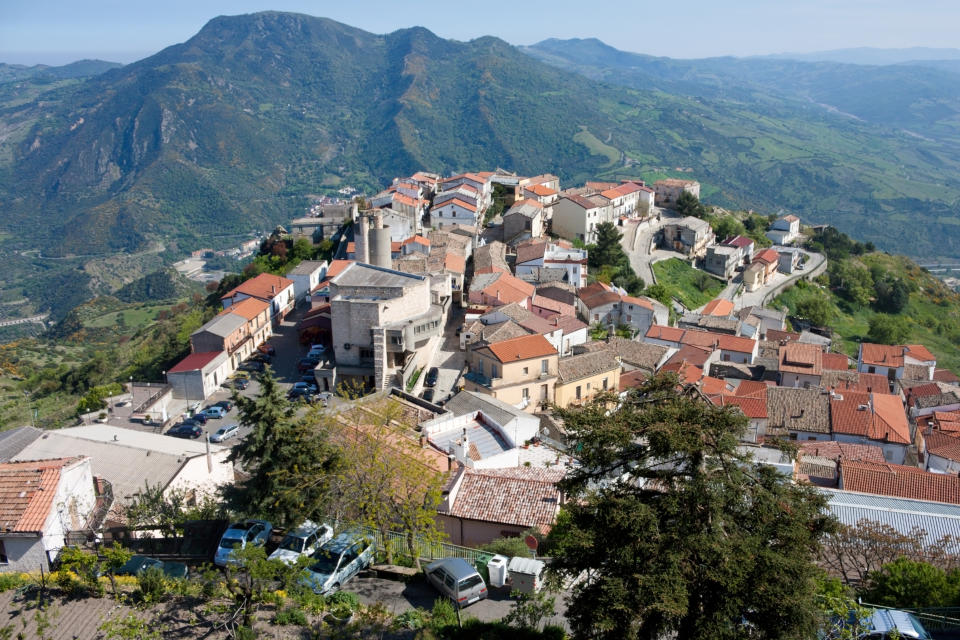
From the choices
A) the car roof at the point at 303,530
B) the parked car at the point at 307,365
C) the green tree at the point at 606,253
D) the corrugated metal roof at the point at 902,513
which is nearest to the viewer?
the car roof at the point at 303,530

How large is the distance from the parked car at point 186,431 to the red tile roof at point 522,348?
15.4 meters

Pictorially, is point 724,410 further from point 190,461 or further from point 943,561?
point 190,461

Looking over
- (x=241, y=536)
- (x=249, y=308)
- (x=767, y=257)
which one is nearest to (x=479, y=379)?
(x=249, y=308)

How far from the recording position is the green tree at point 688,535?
35.1 ft

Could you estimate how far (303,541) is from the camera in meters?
16.6

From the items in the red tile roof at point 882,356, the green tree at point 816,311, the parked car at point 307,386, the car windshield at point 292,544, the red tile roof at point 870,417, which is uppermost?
the car windshield at point 292,544

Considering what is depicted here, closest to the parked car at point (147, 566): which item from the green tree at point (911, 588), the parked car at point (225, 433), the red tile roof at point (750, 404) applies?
the green tree at point (911, 588)

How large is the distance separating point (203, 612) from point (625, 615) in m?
8.43

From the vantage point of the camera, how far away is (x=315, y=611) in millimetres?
13992

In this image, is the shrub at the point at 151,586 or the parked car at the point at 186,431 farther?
the parked car at the point at 186,431

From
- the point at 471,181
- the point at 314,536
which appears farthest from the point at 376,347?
the point at 471,181

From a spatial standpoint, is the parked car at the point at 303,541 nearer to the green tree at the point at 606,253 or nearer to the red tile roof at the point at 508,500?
the red tile roof at the point at 508,500

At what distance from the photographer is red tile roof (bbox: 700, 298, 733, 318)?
2425 inches

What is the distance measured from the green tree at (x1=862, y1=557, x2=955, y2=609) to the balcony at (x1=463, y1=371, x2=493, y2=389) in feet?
68.9
